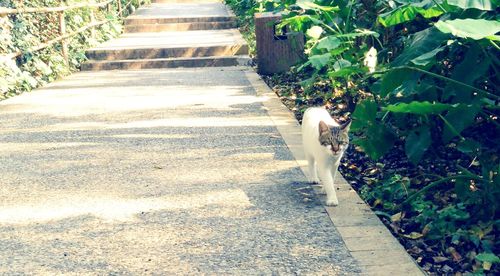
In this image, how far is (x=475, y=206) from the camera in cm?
372

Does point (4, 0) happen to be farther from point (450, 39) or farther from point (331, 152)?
point (450, 39)

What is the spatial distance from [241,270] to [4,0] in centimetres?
750

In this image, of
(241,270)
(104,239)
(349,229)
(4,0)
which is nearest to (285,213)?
(349,229)

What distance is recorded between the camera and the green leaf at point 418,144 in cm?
365

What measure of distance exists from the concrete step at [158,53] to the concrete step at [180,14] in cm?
400

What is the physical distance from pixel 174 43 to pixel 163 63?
1305 mm

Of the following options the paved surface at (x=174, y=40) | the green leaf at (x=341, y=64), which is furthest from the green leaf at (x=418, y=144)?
the paved surface at (x=174, y=40)

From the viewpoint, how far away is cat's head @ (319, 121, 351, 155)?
3.99m

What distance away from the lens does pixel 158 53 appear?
473 inches

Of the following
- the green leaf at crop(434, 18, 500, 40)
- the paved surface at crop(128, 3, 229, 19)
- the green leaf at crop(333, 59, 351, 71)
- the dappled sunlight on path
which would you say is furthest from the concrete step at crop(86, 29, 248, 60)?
the green leaf at crop(434, 18, 500, 40)

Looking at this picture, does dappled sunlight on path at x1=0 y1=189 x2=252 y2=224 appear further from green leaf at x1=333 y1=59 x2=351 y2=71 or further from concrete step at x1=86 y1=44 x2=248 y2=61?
concrete step at x1=86 y1=44 x2=248 y2=61

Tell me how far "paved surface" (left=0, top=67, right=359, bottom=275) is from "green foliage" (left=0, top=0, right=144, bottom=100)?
1158 mm

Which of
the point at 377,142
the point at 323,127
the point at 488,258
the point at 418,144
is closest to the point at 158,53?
the point at 323,127

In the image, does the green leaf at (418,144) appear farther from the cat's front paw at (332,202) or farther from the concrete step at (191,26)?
the concrete step at (191,26)
